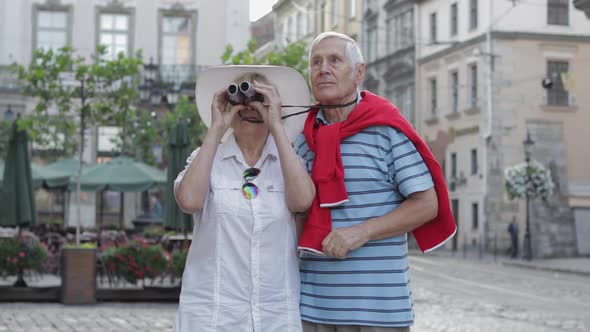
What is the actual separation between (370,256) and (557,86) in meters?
40.2

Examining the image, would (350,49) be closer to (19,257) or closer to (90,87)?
(19,257)

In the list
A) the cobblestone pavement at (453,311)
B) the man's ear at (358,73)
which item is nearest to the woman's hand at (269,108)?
the man's ear at (358,73)

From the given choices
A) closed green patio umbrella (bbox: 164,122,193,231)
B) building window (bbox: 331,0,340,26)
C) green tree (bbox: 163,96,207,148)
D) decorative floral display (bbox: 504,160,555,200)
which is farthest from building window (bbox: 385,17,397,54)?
closed green patio umbrella (bbox: 164,122,193,231)

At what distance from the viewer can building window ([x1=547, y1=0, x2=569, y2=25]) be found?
140 ft

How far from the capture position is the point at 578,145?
42.6 m

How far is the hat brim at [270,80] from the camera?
411cm

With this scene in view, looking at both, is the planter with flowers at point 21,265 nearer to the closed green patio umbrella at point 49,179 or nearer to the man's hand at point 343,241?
the closed green patio umbrella at point 49,179

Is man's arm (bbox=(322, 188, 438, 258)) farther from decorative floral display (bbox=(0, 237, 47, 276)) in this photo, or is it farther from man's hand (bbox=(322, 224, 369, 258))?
decorative floral display (bbox=(0, 237, 47, 276))

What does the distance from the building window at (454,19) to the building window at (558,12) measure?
14.2ft

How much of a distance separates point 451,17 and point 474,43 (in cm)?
266

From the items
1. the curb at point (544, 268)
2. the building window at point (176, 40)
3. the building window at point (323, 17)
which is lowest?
the curb at point (544, 268)

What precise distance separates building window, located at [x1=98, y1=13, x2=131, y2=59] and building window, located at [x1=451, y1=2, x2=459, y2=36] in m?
13.9

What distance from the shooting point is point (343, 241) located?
3.95 meters

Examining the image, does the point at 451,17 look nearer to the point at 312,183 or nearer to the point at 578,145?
the point at 578,145
